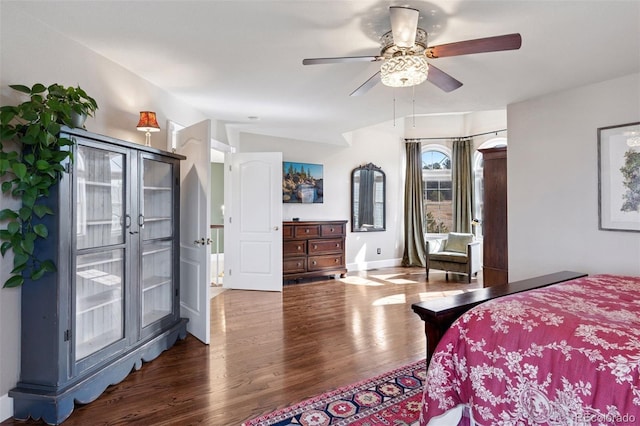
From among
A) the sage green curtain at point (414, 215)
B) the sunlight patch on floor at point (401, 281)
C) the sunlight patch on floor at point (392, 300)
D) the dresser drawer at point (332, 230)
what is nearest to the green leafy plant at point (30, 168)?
the sunlight patch on floor at point (392, 300)

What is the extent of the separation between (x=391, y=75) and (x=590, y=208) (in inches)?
98.4

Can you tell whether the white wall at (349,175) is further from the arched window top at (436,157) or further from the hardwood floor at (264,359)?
the hardwood floor at (264,359)

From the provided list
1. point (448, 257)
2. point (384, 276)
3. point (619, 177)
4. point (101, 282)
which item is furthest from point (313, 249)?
point (619, 177)

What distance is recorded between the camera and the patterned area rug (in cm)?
194

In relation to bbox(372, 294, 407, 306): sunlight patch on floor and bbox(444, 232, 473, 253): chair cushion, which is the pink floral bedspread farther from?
bbox(444, 232, 473, 253): chair cushion

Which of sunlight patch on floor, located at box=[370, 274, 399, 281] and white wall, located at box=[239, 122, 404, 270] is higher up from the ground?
white wall, located at box=[239, 122, 404, 270]

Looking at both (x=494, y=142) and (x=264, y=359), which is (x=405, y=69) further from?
(x=494, y=142)

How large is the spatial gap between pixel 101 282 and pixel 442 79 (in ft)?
8.84

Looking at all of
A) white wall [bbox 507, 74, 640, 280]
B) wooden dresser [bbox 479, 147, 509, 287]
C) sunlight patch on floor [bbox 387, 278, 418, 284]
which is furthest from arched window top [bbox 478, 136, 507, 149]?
sunlight patch on floor [bbox 387, 278, 418, 284]

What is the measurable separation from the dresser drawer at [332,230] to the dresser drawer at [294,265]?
0.56 metres

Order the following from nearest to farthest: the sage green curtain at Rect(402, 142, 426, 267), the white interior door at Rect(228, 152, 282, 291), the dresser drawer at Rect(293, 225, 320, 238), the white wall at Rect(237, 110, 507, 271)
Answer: the white interior door at Rect(228, 152, 282, 291), the dresser drawer at Rect(293, 225, 320, 238), the white wall at Rect(237, 110, 507, 271), the sage green curtain at Rect(402, 142, 426, 267)

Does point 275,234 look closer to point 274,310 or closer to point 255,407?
point 274,310

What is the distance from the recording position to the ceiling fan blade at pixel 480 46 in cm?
181

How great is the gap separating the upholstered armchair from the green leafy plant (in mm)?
5252
